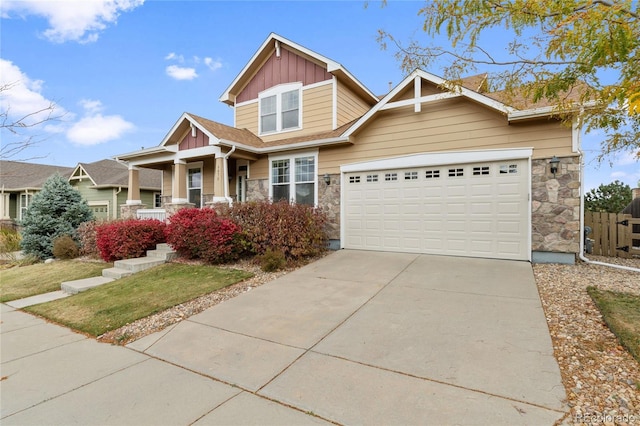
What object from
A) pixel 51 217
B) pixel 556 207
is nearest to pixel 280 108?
pixel 556 207

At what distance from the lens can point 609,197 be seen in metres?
12.9

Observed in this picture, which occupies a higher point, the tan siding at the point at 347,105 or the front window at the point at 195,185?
the tan siding at the point at 347,105

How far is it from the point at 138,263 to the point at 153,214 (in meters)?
4.05

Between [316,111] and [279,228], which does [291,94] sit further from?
[279,228]

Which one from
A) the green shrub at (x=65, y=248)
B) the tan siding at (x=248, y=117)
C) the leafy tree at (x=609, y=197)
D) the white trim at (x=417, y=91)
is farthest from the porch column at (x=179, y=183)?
the leafy tree at (x=609, y=197)

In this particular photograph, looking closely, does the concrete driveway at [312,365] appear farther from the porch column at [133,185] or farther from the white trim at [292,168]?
the porch column at [133,185]

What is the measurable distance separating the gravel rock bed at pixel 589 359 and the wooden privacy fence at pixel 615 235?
12.2 ft

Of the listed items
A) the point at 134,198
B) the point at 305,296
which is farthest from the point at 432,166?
the point at 134,198

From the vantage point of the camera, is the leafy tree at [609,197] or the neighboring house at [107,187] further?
the neighboring house at [107,187]

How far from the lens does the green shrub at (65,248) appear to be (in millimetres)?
10516

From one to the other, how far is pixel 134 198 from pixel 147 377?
11437 millimetres

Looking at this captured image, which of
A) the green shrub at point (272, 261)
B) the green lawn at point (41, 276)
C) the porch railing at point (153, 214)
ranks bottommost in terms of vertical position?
the green lawn at point (41, 276)

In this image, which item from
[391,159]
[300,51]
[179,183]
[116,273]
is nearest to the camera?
[116,273]

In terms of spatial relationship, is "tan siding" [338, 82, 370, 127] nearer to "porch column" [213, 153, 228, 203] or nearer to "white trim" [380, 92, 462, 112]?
"white trim" [380, 92, 462, 112]
